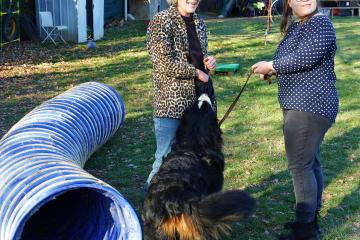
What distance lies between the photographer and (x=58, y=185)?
3443 mm

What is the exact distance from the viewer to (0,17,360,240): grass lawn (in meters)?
5.08

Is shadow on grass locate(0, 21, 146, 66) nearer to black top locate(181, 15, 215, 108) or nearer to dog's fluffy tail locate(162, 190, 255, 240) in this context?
black top locate(181, 15, 215, 108)

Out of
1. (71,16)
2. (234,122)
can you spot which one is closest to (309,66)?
(234,122)

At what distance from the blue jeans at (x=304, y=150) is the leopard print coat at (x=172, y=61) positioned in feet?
2.91

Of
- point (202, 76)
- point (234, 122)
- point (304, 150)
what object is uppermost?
point (202, 76)

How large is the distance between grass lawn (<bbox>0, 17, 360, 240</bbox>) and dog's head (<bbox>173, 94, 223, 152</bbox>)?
988 mm

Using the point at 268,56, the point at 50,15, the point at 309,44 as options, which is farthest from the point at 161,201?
the point at 50,15

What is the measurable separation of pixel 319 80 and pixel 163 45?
4.23 feet

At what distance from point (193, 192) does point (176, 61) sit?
1.20 m

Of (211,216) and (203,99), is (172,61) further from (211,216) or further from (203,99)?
(211,216)

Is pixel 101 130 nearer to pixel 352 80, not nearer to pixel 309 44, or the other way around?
pixel 309 44

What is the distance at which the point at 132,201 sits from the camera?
5152mm

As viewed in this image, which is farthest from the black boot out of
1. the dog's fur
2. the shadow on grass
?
the shadow on grass

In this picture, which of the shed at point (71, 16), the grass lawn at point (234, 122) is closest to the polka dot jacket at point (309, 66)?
the grass lawn at point (234, 122)
